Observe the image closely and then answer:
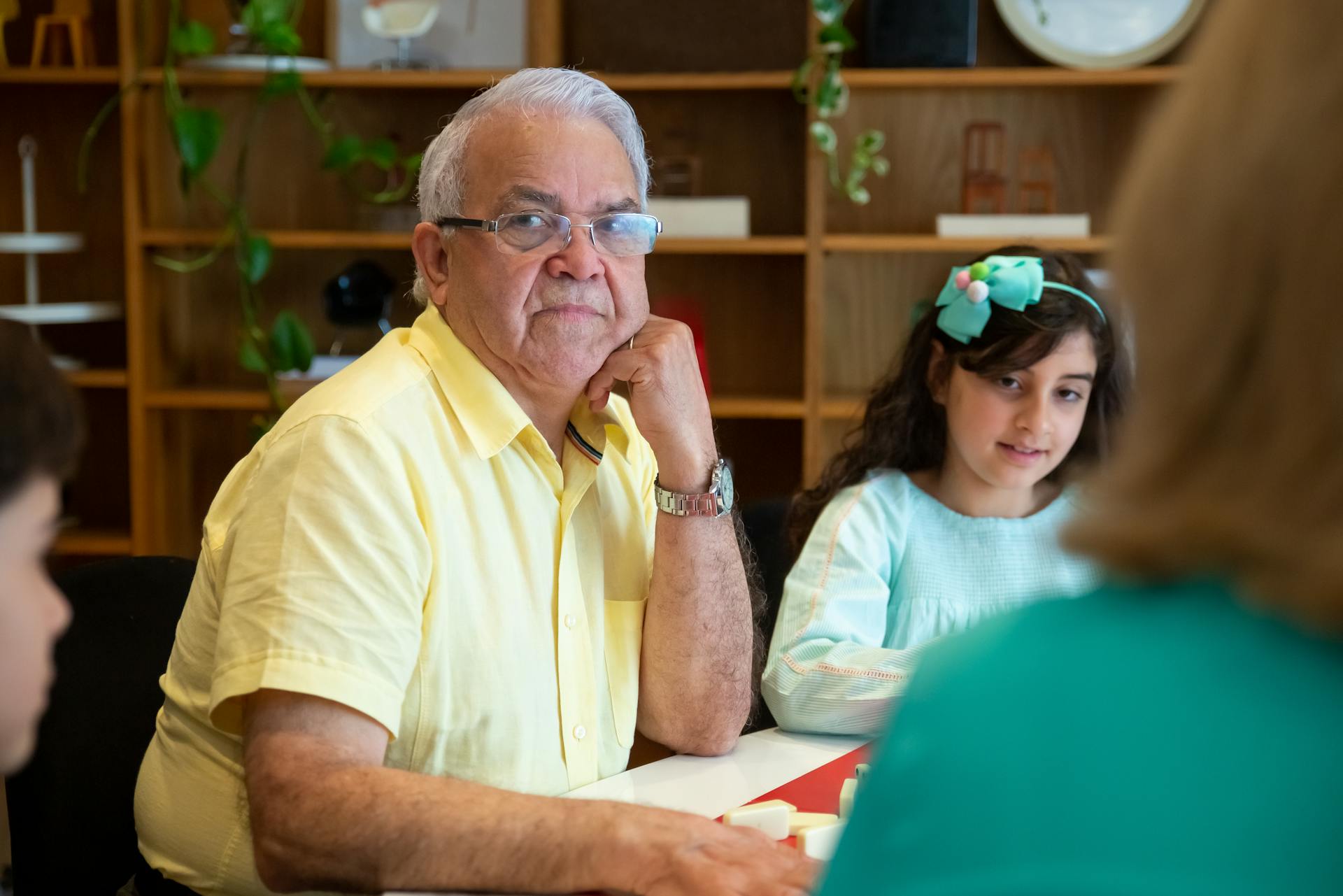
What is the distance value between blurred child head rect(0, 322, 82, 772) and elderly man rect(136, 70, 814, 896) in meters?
0.42

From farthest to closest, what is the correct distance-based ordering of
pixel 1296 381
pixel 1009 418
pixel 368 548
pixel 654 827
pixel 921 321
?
pixel 921 321 → pixel 1009 418 → pixel 368 548 → pixel 654 827 → pixel 1296 381

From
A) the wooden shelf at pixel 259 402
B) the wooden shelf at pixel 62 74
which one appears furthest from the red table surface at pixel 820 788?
the wooden shelf at pixel 62 74

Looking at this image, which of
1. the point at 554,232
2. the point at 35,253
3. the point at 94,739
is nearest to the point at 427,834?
the point at 94,739

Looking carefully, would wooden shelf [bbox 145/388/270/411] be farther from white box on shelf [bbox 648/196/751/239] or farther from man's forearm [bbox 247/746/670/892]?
A: man's forearm [bbox 247/746/670/892]

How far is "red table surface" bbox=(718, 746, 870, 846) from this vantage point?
1413 mm

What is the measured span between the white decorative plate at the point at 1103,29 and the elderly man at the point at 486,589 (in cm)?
197

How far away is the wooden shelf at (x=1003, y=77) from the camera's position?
3.23 metres

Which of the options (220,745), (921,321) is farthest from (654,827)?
(921,321)

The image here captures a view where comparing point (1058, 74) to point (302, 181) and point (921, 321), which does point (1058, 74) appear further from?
point (302, 181)

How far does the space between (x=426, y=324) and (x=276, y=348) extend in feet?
6.01

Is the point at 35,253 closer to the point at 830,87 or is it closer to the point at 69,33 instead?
the point at 69,33

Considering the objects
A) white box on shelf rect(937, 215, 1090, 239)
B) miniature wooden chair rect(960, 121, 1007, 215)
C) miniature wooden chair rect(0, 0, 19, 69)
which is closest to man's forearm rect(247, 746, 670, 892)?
white box on shelf rect(937, 215, 1090, 239)

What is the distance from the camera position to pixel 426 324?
5.37 feet

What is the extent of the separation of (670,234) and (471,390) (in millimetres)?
1897
